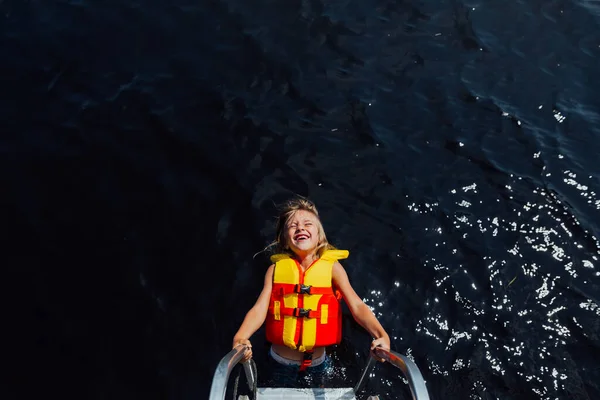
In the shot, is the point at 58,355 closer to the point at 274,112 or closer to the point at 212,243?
the point at 212,243

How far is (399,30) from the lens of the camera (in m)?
10.8

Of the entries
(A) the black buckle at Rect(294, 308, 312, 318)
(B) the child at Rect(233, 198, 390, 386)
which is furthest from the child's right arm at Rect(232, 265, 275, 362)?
(A) the black buckle at Rect(294, 308, 312, 318)

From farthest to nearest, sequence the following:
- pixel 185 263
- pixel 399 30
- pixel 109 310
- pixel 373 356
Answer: pixel 399 30 < pixel 185 263 < pixel 109 310 < pixel 373 356

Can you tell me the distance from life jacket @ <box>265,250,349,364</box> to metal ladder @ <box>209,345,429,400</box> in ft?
1.85

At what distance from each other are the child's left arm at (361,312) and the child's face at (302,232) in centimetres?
33

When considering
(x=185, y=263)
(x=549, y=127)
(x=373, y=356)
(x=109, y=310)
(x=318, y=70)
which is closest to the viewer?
(x=373, y=356)

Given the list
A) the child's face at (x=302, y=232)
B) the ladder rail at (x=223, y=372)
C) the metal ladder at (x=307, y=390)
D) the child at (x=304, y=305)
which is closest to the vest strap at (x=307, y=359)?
the child at (x=304, y=305)

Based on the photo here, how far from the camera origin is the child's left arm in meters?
5.36

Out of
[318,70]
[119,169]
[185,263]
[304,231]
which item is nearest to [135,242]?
[185,263]

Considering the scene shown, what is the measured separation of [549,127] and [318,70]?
11.7 ft

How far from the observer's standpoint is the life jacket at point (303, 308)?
5.98 meters

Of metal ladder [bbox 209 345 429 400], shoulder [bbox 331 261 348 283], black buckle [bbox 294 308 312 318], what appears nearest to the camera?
metal ladder [bbox 209 345 429 400]

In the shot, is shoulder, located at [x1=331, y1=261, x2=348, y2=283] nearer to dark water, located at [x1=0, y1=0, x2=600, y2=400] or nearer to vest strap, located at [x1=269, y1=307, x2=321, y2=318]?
vest strap, located at [x1=269, y1=307, x2=321, y2=318]

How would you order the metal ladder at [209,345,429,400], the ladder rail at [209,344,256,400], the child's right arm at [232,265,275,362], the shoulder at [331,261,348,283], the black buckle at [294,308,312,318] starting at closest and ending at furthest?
the ladder rail at [209,344,256,400] < the metal ladder at [209,345,429,400] < the child's right arm at [232,265,275,362] < the black buckle at [294,308,312,318] < the shoulder at [331,261,348,283]
